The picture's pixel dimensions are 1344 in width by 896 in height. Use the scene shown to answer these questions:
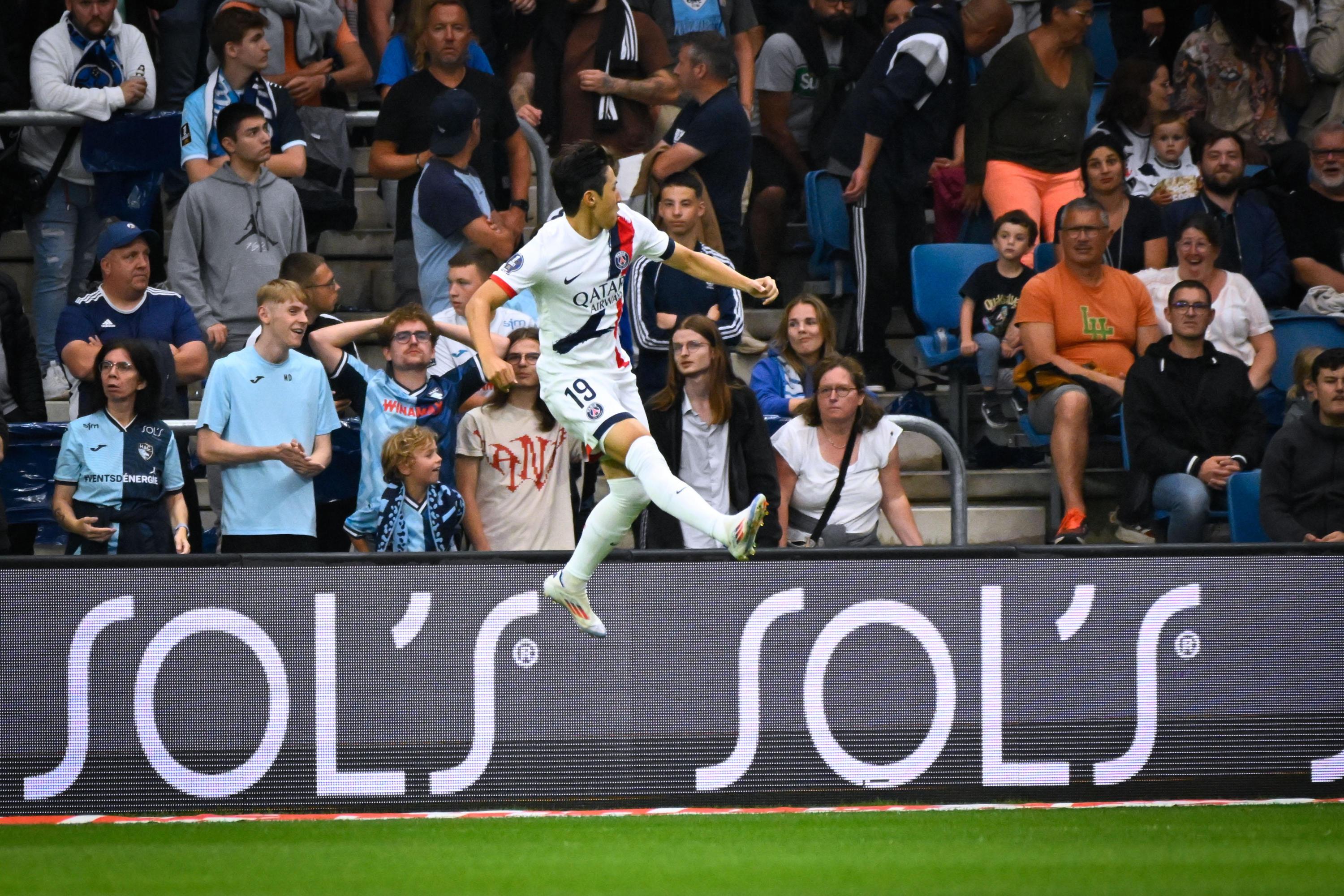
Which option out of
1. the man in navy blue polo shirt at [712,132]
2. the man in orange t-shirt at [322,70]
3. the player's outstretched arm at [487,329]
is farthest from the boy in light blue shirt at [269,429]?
the man in navy blue polo shirt at [712,132]

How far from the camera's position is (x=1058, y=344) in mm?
9695

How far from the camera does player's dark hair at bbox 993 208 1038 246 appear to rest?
32.9 feet

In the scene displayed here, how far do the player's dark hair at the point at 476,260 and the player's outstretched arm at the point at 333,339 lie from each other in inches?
21.9

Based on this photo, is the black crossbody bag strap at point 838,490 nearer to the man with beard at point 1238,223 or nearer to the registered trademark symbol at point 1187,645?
the registered trademark symbol at point 1187,645

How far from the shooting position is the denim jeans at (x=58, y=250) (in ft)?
33.2

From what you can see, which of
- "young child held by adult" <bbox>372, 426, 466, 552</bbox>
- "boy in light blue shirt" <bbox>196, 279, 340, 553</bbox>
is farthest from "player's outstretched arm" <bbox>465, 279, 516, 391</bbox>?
"boy in light blue shirt" <bbox>196, 279, 340, 553</bbox>

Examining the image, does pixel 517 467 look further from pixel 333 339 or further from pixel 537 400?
pixel 333 339

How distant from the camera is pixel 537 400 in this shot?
8453mm

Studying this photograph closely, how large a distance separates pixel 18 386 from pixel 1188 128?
7.55 metres

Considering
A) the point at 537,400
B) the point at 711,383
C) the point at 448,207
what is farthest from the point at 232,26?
the point at 711,383

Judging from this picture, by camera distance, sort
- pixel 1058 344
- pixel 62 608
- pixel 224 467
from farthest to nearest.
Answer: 1. pixel 1058 344
2. pixel 224 467
3. pixel 62 608

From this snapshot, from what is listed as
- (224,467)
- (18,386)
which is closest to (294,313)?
(224,467)

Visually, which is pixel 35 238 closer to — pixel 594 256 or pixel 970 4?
pixel 594 256

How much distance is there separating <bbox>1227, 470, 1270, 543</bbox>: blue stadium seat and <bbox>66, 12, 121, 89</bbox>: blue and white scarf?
7.01 m
